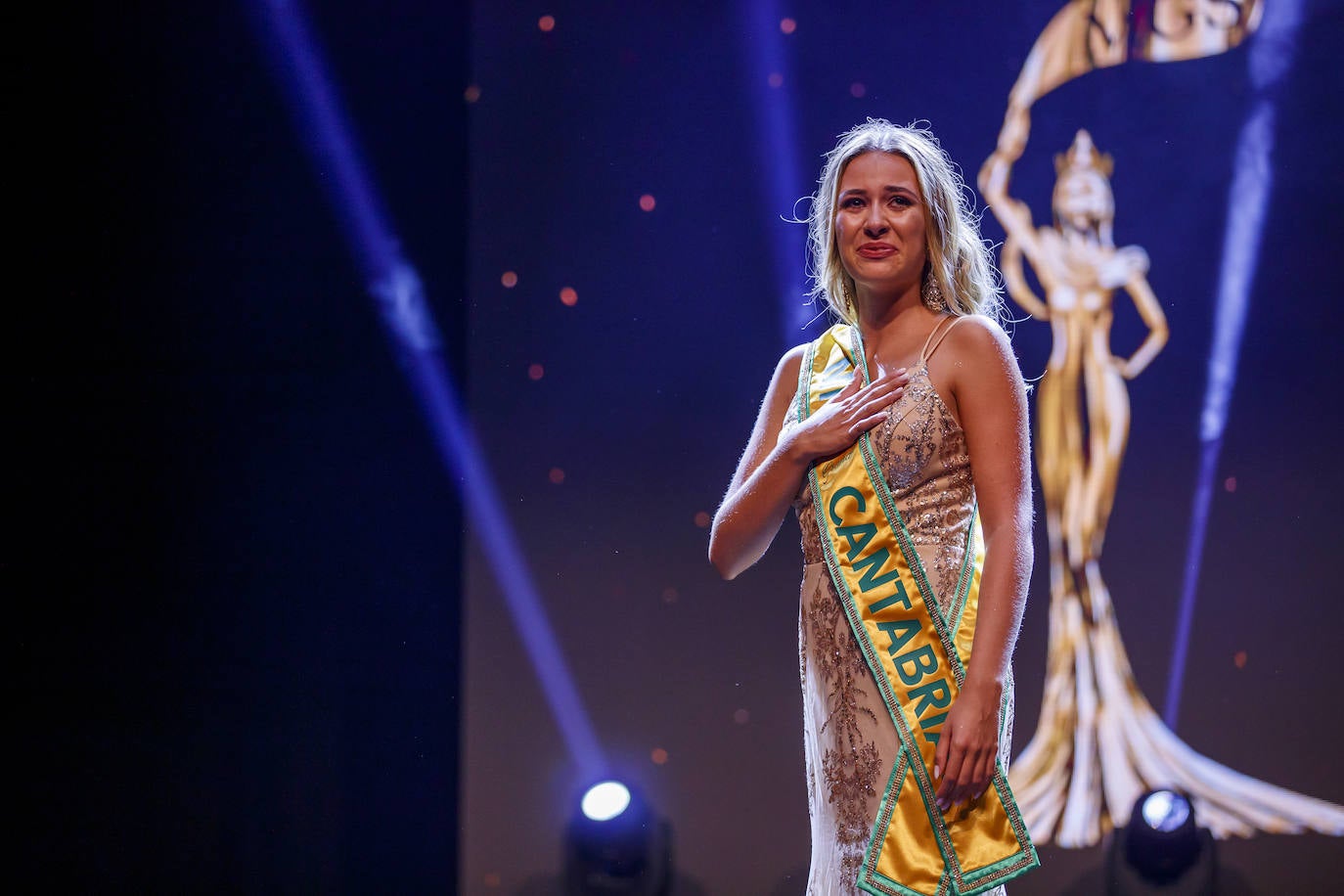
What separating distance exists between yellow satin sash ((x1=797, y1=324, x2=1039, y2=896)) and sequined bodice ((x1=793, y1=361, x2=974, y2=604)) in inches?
0.6

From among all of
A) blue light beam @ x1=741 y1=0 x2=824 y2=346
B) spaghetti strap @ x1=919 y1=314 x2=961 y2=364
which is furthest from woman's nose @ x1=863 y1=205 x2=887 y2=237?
blue light beam @ x1=741 y1=0 x2=824 y2=346

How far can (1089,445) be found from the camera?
259 cm

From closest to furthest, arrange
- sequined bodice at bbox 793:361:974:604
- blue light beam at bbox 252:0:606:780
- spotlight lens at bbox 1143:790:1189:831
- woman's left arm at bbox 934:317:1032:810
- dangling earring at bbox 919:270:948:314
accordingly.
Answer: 1. woman's left arm at bbox 934:317:1032:810
2. sequined bodice at bbox 793:361:974:604
3. dangling earring at bbox 919:270:948:314
4. spotlight lens at bbox 1143:790:1189:831
5. blue light beam at bbox 252:0:606:780

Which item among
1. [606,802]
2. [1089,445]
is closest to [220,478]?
[606,802]

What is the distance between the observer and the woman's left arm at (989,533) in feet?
3.98

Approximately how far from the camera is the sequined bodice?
1318 millimetres

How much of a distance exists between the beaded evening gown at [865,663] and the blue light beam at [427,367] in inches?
53.1

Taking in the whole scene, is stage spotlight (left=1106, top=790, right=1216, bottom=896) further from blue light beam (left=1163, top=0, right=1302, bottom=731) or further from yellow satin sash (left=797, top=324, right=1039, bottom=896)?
yellow satin sash (left=797, top=324, right=1039, bottom=896)

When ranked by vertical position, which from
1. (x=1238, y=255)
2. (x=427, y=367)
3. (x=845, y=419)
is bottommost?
(x=845, y=419)

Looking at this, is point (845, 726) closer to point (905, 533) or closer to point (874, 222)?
point (905, 533)

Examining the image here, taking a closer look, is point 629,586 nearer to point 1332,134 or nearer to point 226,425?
point 226,425

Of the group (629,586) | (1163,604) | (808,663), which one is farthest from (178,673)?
(1163,604)

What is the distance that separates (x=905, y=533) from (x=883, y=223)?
0.36 metres

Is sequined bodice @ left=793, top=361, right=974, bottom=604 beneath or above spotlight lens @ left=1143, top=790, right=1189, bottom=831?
above
